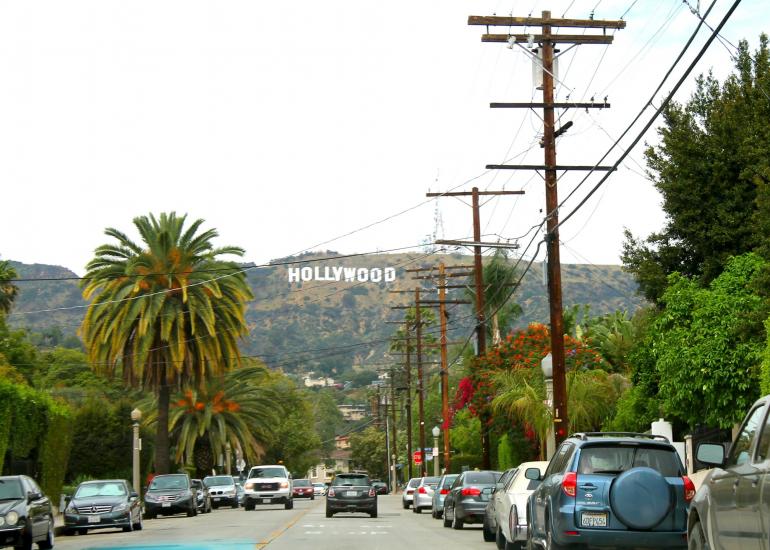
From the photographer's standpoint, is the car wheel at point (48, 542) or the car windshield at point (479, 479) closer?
the car wheel at point (48, 542)

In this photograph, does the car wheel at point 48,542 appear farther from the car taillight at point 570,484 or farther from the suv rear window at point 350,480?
the suv rear window at point 350,480

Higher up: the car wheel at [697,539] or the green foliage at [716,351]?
the green foliage at [716,351]

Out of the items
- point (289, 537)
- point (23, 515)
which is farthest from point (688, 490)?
point (289, 537)

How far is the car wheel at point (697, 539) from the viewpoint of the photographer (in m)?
10.1

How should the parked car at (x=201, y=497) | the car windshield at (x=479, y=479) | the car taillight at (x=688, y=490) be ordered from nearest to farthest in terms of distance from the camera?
the car taillight at (x=688, y=490) < the car windshield at (x=479, y=479) < the parked car at (x=201, y=497)

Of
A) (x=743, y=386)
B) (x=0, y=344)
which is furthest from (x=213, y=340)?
→ (x=743, y=386)

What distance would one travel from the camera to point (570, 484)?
14.4 m

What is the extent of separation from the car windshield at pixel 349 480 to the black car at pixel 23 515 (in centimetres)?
1634

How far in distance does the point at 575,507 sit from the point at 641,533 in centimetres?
99

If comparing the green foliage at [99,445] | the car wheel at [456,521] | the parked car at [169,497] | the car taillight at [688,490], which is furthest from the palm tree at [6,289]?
the car taillight at [688,490]

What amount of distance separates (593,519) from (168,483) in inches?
1252

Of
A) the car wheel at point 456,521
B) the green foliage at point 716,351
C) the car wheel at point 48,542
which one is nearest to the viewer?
the car wheel at point 48,542

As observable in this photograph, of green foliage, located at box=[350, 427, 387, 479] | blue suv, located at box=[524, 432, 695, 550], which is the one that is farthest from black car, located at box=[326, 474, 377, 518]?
green foliage, located at box=[350, 427, 387, 479]

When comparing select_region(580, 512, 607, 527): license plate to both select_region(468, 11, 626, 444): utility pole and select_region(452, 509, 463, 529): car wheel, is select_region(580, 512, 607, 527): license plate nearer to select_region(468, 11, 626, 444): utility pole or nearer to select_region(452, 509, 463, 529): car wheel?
select_region(468, 11, 626, 444): utility pole
